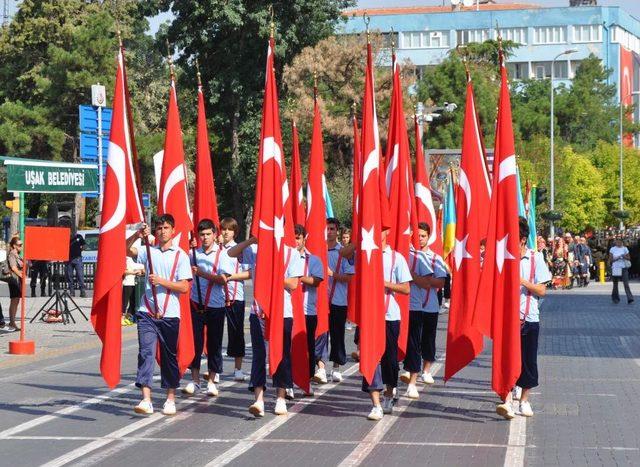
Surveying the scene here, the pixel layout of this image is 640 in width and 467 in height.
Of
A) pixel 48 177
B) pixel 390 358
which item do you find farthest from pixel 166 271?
pixel 48 177

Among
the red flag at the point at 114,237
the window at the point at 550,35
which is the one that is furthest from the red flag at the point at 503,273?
the window at the point at 550,35

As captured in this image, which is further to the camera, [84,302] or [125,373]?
[84,302]

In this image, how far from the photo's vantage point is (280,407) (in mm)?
13742

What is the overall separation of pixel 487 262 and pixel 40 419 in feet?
15.4

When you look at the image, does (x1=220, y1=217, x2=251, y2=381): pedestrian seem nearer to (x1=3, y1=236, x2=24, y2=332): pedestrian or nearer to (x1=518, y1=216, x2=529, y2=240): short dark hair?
(x1=518, y1=216, x2=529, y2=240): short dark hair

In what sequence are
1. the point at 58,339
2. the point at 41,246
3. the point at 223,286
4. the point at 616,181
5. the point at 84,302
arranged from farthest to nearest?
the point at 616,181 < the point at 84,302 < the point at 58,339 < the point at 41,246 < the point at 223,286

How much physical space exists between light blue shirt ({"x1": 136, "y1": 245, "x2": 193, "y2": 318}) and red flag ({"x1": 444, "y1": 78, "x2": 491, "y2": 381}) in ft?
9.71

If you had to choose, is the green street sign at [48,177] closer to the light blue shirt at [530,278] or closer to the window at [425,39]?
the light blue shirt at [530,278]

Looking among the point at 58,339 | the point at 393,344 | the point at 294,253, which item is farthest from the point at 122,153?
the point at 58,339

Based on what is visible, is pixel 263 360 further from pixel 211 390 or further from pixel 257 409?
pixel 211 390

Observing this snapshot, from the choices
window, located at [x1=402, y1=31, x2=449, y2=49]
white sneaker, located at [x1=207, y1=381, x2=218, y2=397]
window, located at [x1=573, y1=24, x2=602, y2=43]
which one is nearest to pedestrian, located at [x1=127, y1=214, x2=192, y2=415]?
white sneaker, located at [x1=207, y1=381, x2=218, y2=397]

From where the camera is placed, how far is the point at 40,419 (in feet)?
44.9

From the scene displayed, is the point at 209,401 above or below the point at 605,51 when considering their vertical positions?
below

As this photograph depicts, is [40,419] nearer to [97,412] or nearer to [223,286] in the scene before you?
[97,412]
